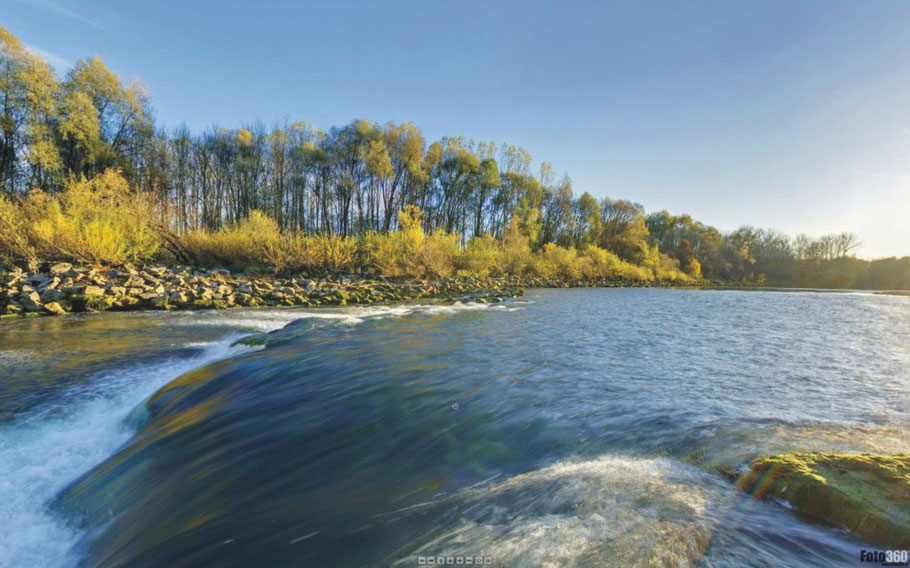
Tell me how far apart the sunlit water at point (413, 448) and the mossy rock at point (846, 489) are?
15cm

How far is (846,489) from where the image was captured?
247 centimetres

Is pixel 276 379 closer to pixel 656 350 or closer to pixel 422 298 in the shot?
pixel 656 350

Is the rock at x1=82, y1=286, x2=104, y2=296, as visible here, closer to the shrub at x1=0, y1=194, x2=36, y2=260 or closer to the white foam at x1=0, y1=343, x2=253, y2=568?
the shrub at x1=0, y1=194, x2=36, y2=260

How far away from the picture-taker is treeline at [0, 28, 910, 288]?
22.5m

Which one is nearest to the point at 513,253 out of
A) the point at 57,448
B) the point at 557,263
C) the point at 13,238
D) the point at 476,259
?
the point at 557,263

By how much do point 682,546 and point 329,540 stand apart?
6.91ft

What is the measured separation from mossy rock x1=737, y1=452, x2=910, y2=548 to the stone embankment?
15655 millimetres

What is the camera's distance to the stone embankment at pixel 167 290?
11.9 meters

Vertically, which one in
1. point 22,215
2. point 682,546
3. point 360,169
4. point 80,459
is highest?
point 360,169

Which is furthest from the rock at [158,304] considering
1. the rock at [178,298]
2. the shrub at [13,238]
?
the shrub at [13,238]

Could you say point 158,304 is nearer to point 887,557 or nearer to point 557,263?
point 887,557

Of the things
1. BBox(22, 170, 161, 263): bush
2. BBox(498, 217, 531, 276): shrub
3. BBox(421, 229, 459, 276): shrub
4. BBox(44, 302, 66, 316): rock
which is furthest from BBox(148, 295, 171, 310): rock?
BBox(498, 217, 531, 276): shrub

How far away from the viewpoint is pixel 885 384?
590cm

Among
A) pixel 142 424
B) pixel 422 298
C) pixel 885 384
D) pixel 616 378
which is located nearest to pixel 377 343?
pixel 142 424
